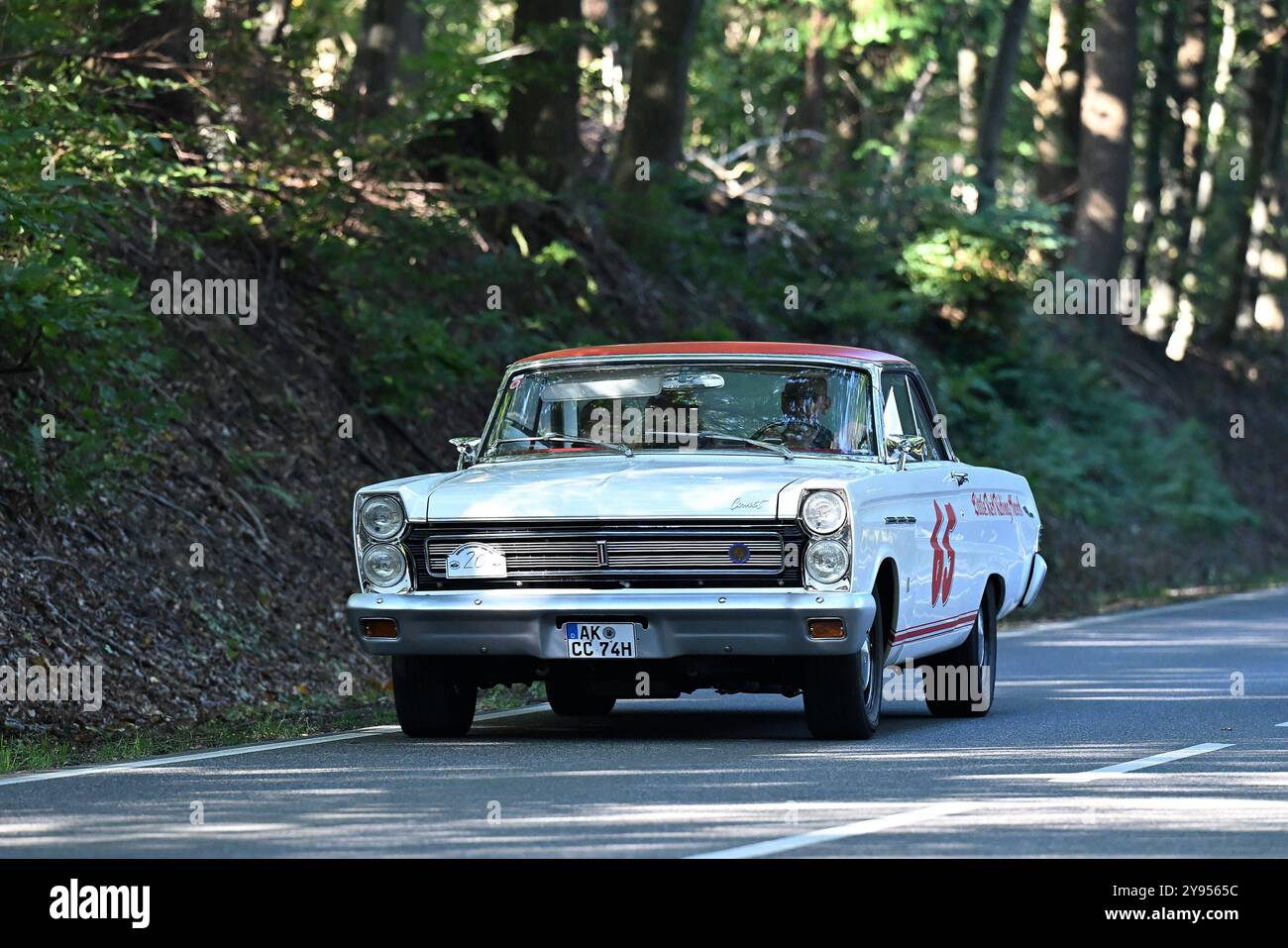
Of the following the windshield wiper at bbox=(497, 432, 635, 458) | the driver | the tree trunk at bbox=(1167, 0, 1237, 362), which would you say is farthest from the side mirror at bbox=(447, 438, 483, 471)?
the tree trunk at bbox=(1167, 0, 1237, 362)

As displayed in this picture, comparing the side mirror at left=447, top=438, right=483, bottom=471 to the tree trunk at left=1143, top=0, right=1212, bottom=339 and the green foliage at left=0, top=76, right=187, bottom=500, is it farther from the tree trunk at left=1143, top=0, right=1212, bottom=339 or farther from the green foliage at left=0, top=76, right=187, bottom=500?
the tree trunk at left=1143, top=0, right=1212, bottom=339

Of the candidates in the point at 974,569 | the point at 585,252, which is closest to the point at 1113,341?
the point at 585,252

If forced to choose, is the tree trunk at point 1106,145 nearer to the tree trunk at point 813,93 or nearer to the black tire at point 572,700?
the tree trunk at point 813,93

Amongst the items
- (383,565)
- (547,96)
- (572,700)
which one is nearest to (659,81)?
(547,96)

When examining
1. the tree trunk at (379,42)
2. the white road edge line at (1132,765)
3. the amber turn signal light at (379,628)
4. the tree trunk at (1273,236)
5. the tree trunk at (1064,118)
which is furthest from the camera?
the tree trunk at (1273,236)

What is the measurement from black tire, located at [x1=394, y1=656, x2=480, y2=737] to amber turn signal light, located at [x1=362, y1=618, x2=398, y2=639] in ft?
0.92

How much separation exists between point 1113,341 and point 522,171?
21.1 m

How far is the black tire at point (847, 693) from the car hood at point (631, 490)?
809mm

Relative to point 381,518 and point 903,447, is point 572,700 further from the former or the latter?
point 903,447

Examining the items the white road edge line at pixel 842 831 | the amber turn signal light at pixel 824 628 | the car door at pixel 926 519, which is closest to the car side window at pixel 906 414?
the car door at pixel 926 519

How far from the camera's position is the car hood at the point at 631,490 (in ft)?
36.2

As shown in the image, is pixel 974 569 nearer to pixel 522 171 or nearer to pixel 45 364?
pixel 45 364

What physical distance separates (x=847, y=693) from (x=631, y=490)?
57.3 inches

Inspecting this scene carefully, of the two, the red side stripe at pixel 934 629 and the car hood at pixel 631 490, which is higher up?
the car hood at pixel 631 490
